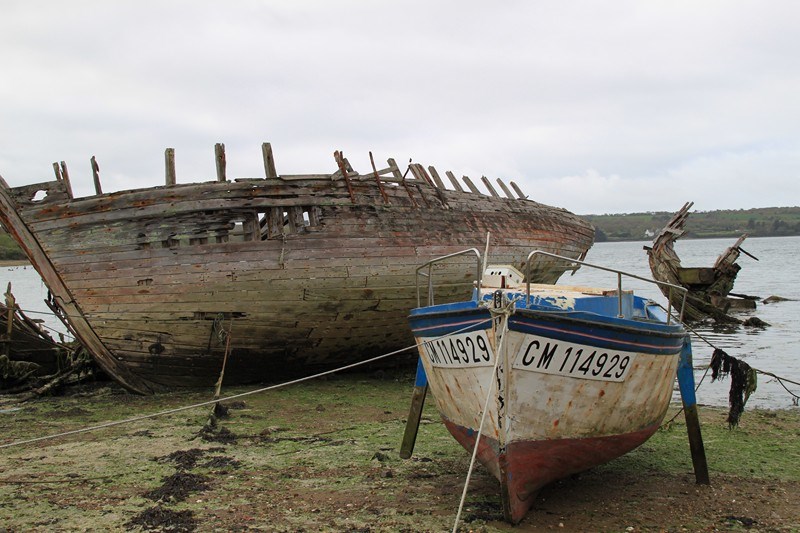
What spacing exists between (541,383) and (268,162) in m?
7.16

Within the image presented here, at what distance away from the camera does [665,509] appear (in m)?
6.29

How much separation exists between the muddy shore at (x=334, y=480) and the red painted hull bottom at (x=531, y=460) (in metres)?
0.21

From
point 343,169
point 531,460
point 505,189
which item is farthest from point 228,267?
point 505,189

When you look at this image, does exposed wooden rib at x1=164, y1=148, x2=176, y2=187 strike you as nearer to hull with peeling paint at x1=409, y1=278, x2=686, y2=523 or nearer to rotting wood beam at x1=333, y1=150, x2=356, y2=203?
rotting wood beam at x1=333, y1=150, x2=356, y2=203

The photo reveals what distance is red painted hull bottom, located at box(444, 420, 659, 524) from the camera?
593cm

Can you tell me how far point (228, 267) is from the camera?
1112 centimetres

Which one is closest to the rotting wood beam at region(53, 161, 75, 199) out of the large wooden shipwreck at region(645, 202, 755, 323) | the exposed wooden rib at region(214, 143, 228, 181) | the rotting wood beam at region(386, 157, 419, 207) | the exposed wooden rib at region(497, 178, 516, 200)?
the exposed wooden rib at region(214, 143, 228, 181)

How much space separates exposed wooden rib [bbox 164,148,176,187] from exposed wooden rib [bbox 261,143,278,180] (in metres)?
1.38

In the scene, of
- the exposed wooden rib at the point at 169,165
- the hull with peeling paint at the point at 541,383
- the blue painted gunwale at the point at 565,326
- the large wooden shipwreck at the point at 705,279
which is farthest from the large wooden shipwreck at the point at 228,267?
the large wooden shipwreck at the point at 705,279

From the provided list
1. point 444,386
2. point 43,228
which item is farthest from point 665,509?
point 43,228

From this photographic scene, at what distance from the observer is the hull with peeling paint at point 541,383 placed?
5.80 m

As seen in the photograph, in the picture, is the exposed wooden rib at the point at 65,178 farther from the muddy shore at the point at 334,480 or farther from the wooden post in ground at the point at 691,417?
the wooden post in ground at the point at 691,417

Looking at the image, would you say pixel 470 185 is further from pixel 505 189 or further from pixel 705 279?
pixel 705 279

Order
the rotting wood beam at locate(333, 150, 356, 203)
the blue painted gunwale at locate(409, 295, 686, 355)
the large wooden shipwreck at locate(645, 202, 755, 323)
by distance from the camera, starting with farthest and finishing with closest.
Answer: the large wooden shipwreck at locate(645, 202, 755, 323) → the rotting wood beam at locate(333, 150, 356, 203) → the blue painted gunwale at locate(409, 295, 686, 355)
